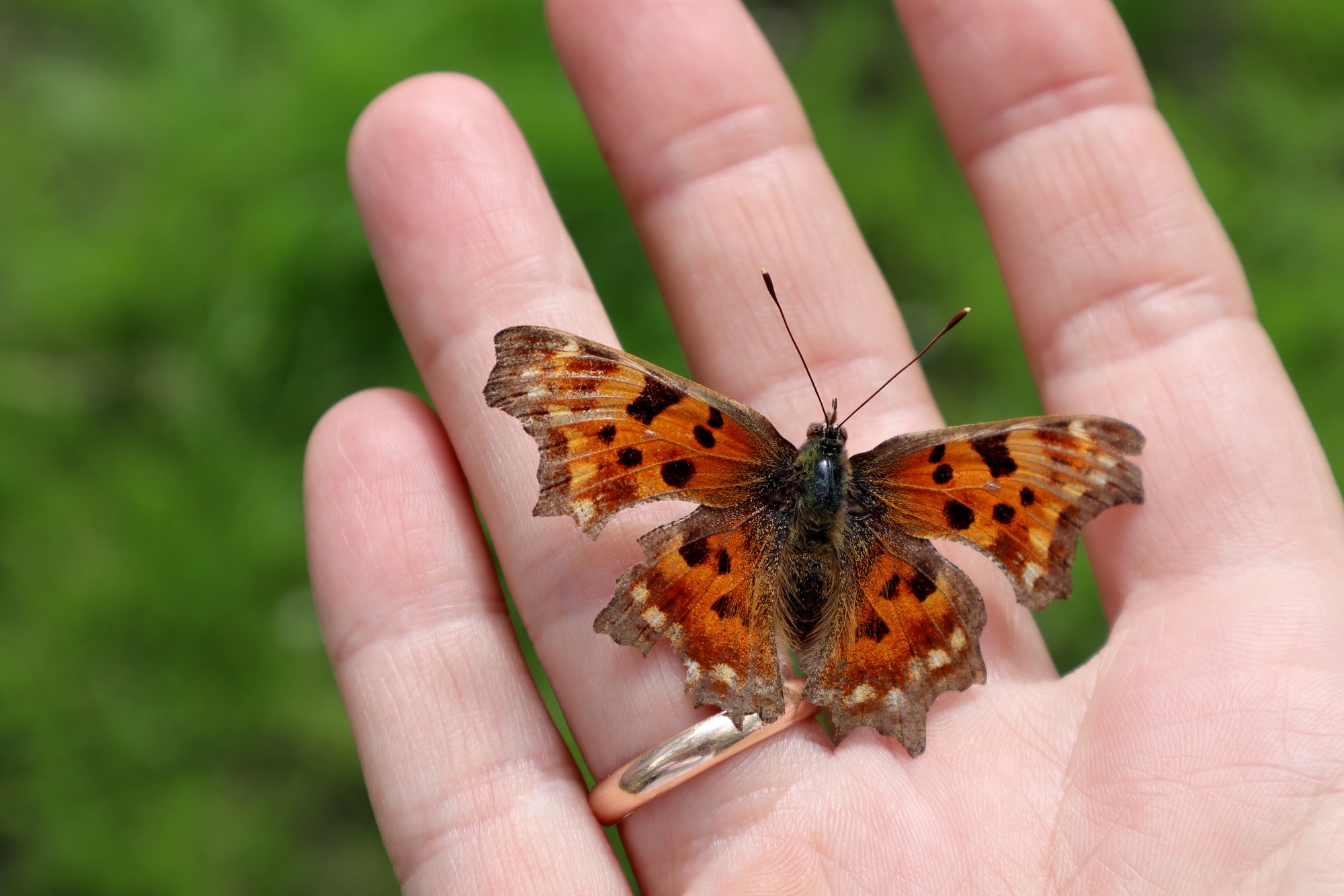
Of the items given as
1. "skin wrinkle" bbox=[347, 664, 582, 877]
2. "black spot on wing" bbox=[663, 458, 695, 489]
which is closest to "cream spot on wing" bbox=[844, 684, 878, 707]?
"black spot on wing" bbox=[663, 458, 695, 489]

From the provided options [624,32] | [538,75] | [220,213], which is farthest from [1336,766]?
[220,213]

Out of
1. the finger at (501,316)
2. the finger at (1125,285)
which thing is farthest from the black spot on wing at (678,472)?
the finger at (1125,285)

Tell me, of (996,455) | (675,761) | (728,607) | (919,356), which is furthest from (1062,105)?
(675,761)

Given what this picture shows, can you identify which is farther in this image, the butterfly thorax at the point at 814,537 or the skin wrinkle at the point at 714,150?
the skin wrinkle at the point at 714,150

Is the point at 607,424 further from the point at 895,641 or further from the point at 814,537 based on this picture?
the point at 895,641

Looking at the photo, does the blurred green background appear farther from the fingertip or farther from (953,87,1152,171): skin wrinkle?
(953,87,1152,171): skin wrinkle

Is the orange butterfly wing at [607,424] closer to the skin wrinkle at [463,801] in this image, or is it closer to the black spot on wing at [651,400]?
the black spot on wing at [651,400]

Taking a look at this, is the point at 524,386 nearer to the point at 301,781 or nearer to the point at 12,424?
the point at 301,781
